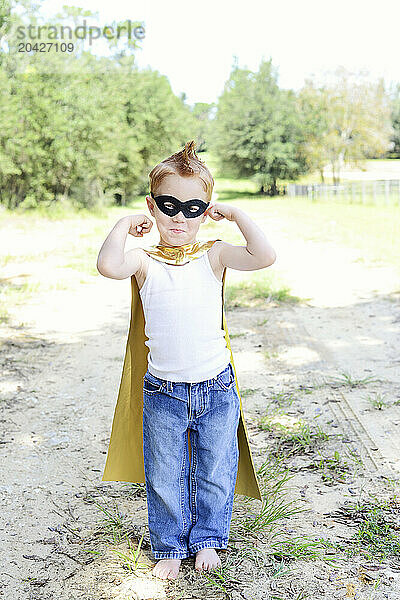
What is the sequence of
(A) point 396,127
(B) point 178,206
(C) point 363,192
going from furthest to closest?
(A) point 396,127
(C) point 363,192
(B) point 178,206

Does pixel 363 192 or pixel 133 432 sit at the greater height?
pixel 363 192

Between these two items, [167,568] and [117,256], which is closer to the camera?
[117,256]

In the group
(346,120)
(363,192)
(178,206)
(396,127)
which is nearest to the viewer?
(178,206)

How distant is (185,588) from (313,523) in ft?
2.28

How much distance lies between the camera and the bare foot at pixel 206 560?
8.43ft

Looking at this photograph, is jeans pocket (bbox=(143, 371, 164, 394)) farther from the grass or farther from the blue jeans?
the grass

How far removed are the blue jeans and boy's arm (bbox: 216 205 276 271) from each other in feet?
1.33

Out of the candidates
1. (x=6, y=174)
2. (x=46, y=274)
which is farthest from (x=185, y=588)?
(x=6, y=174)

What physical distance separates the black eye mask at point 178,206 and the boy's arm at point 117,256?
0.11 metres

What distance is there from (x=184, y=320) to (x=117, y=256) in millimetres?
330

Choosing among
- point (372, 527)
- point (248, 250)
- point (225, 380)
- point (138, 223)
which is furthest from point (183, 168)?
point (372, 527)

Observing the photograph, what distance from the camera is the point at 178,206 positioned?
248 centimetres

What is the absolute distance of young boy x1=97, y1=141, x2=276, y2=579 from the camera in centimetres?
246

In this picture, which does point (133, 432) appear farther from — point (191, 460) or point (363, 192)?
point (363, 192)
